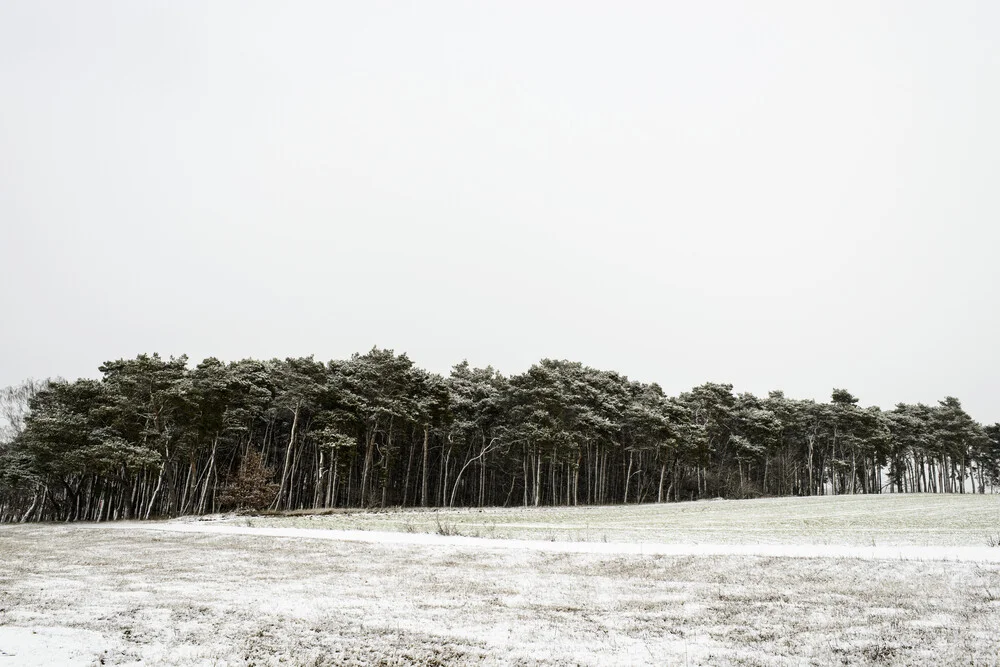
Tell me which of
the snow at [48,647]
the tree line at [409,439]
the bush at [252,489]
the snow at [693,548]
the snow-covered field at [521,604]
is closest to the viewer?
the snow at [48,647]

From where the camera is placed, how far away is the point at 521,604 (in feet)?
33.0

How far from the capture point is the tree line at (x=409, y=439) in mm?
43469

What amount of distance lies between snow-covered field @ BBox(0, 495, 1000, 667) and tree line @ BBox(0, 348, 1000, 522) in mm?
28149

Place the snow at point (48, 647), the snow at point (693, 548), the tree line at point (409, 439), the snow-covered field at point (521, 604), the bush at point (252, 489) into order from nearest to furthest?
the snow at point (48, 647)
the snow-covered field at point (521, 604)
the snow at point (693, 548)
the bush at point (252, 489)
the tree line at point (409, 439)

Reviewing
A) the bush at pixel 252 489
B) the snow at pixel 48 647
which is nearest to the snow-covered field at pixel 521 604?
the snow at pixel 48 647

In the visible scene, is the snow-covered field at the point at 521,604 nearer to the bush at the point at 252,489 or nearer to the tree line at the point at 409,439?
the bush at the point at 252,489

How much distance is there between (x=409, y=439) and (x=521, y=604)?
52309 millimetres

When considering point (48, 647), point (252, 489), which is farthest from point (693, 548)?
point (252, 489)

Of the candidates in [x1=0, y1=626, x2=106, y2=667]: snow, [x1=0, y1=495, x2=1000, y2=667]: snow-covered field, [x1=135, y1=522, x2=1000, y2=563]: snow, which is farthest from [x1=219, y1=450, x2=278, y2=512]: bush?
[x1=0, y1=626, x2=106, y2=667]: snow

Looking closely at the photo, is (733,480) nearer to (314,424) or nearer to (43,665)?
(314,424)

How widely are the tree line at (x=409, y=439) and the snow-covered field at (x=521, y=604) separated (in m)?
28.1

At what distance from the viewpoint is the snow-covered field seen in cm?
709

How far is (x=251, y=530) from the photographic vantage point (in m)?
25.1

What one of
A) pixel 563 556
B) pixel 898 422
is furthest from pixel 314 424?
pixel 898 422
